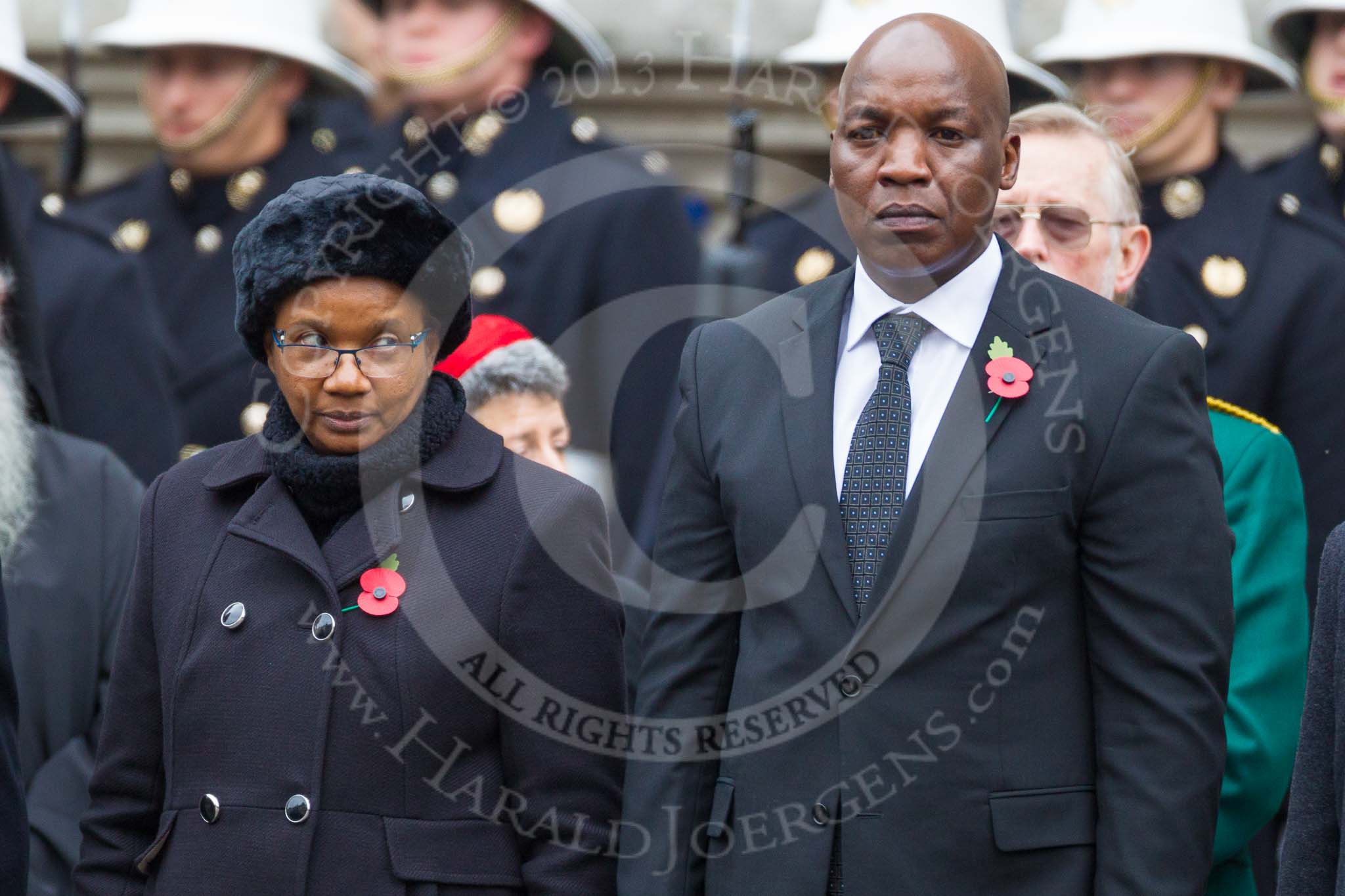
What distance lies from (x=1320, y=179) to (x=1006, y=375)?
2.73 meters

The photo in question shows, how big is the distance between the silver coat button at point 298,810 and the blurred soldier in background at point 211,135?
294 centimetres

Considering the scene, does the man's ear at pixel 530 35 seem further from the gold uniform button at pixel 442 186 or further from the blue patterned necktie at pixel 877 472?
the blue patterned necktie at pixel 877 472

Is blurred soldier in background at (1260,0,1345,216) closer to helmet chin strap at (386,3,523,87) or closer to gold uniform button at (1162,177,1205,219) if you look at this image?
gold uniform button at (1162,177,1205,219)

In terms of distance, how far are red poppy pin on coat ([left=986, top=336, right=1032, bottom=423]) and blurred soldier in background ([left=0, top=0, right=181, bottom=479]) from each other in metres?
2.62

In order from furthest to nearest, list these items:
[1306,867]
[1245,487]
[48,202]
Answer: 1. [48,202]
2. [1245,487]
3. [1306,867]

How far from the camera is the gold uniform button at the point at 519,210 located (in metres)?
5.04

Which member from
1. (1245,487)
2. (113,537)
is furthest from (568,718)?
(113,537)

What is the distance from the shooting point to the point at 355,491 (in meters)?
3.19

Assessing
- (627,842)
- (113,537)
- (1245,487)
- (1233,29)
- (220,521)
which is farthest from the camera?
(1233,29)

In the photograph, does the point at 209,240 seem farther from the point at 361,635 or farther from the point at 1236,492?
the point at 1236,492

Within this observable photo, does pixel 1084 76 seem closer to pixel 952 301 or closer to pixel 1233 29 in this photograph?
pixel 1233 29

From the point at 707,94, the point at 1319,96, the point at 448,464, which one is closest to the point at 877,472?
the point at 448,464

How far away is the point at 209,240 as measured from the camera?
19.6 feet

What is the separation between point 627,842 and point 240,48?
3.68 m
